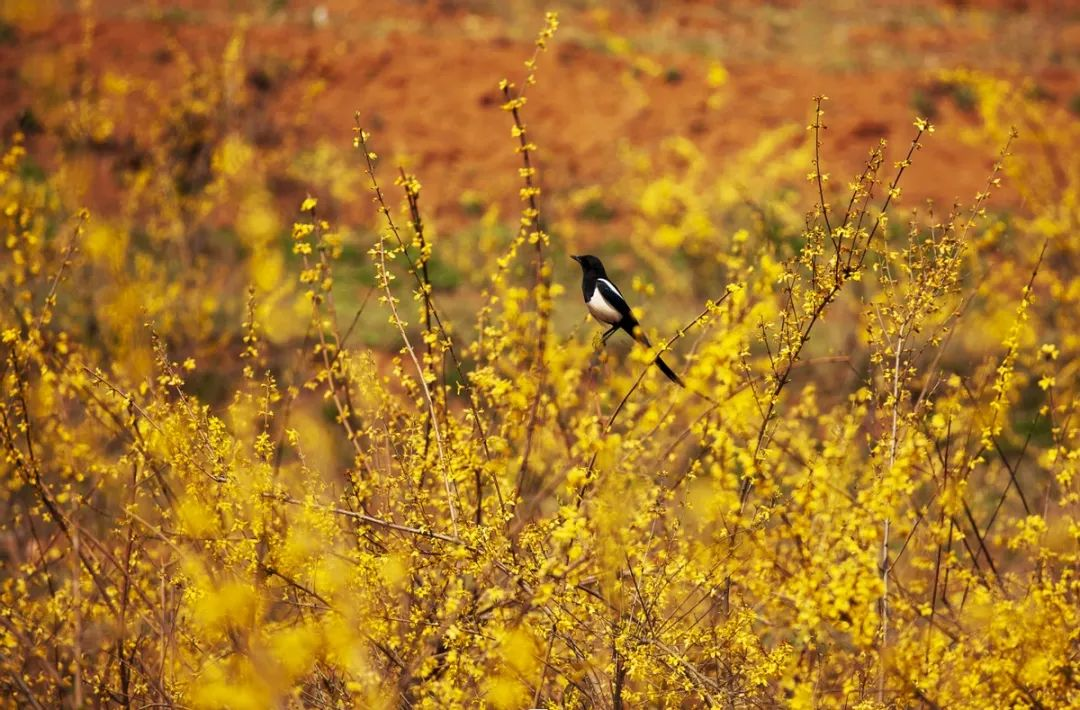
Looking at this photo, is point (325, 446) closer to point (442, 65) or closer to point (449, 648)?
point (449, 648)

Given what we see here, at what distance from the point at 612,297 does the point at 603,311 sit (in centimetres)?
6

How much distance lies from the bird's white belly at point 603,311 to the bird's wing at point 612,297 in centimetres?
1

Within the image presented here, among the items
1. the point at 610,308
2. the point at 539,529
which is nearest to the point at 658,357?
the point at 610,308

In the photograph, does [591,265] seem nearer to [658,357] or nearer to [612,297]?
[612,297]

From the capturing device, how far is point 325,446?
445 cm

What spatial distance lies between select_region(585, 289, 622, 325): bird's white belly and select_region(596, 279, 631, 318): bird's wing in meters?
0.01

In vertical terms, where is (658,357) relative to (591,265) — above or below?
below

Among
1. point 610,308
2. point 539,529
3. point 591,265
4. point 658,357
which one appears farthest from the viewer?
point 591,265

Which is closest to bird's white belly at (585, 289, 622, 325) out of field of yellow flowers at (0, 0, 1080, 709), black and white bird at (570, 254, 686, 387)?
black and white bird at (570, 254, 686, 387)

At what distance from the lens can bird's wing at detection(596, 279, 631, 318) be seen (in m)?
3.45

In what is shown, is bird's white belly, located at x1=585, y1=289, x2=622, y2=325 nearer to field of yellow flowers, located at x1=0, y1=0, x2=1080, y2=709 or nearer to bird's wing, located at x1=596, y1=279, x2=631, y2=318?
bird's wing, located at x1=596, y1=279, x2=631, y2=318

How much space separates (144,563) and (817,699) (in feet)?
7.61

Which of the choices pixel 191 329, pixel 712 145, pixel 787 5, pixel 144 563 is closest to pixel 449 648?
pixel 144 563

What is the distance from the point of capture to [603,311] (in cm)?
350
